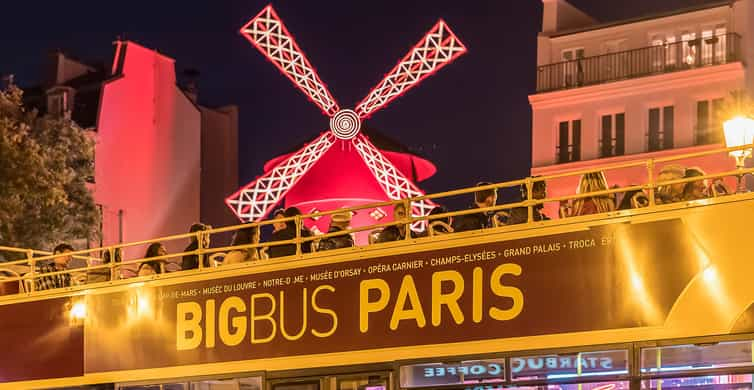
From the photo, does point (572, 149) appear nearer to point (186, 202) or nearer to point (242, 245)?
point (186, 202)

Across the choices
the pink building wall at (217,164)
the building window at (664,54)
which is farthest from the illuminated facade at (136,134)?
the building window at (664,54)

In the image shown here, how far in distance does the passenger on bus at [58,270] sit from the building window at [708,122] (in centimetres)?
1904

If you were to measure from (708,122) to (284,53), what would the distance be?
11.2 meters

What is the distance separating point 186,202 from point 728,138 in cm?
3225

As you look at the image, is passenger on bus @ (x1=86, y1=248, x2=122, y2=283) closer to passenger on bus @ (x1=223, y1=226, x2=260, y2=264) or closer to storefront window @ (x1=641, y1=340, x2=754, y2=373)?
passenger on bus @ (x1=223, y1=226, x2=260, y2=264)

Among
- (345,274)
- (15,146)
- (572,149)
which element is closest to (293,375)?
(345,274)

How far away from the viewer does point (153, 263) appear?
1834cm

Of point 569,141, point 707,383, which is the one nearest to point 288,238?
point 707,383

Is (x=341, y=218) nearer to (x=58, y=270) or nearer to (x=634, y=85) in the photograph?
(x=58, y=270)

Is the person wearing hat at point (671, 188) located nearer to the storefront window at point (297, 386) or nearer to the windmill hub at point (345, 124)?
the storefront window at point (297, 386)

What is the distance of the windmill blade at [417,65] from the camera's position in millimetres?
35156

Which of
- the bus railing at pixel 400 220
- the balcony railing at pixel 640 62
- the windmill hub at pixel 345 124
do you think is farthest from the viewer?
the windmill hub at pixel 345 124

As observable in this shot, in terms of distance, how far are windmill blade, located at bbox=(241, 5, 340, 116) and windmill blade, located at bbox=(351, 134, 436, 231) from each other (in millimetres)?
1528

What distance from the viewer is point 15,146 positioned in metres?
32.2
